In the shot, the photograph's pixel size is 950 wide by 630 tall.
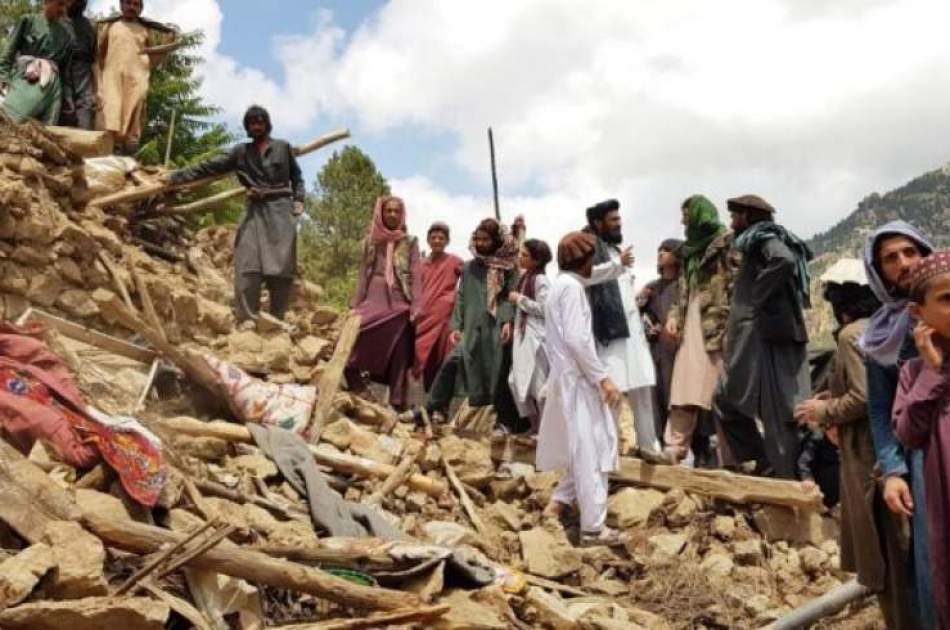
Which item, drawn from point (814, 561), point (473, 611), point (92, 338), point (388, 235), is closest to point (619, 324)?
point (814, 561)

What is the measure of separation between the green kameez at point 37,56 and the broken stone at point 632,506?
16.9 ft

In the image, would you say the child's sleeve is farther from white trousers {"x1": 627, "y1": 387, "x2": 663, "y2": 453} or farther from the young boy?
white trousers {"x1": 627, "y1": 387, "x2": 663, "y2": 453}

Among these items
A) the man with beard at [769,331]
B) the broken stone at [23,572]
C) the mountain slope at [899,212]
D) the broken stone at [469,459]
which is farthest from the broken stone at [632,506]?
the mountain slope at [899,212]

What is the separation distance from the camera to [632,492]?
17.8 ft

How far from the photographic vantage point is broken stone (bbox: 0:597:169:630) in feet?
7.95

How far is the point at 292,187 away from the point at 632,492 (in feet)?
12.1

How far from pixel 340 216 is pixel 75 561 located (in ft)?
68.2

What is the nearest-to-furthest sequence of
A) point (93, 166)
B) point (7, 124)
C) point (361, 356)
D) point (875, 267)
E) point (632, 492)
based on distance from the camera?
point (875, 267)
point (632, 492)
point (7, 124)
point (361, 356)
point (93, 166)

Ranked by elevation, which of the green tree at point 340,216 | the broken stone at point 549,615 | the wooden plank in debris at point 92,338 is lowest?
the broken stone at point 549,615

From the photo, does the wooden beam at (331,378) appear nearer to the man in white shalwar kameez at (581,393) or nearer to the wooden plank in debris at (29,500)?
the man in white shalwar kameez at (581,393)

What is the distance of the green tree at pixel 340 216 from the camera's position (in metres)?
22.7

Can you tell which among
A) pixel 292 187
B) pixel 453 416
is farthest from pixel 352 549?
pixel 292 187

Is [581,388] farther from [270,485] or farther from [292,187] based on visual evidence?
[292,187]

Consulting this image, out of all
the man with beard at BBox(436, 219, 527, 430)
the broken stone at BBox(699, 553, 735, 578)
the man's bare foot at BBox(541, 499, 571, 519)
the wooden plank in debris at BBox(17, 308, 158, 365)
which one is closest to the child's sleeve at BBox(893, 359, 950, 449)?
the broken stone at BBox(699, 553, 735, 578)
